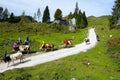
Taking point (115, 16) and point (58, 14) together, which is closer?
point (115, 16)

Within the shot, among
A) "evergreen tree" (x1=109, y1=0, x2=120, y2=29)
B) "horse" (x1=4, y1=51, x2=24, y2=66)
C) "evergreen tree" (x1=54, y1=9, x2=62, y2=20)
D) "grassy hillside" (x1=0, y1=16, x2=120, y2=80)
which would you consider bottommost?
"grassy hillside" (x1=0, y1=16, x2=120, y2=80)

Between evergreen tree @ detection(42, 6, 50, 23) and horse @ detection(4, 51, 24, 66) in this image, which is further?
evergreen tree @ detection(42, 6, 50, 23)

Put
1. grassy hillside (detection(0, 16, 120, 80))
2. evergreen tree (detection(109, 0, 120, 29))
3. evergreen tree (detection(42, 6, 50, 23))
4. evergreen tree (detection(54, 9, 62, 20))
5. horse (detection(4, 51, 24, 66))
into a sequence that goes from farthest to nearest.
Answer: evergreen tree (detection(42, 6, 50, 23)) < evergreen tree (detection(54, 9, 62, 20)) < evergreen tree (detection(109, 0, 120, 29)) < horse (detection(4, 51, 24, 66)) < grassy hillside (detection(0, 16, 120, 80))

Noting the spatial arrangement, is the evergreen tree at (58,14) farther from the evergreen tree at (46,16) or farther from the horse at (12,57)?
the horse at (12,57)

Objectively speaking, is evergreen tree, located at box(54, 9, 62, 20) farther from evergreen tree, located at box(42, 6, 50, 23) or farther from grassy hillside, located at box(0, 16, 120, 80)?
grassy hillside, located at box(0, 16, 120, 80)

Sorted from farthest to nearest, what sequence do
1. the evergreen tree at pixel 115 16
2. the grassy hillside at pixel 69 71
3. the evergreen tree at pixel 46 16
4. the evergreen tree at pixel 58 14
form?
the evergreen tree at pixel 46 16, the evergreen tree at pixel 58 14, the evergreen tree at pixel 115 16, the grassy hillside at pixel 69 71

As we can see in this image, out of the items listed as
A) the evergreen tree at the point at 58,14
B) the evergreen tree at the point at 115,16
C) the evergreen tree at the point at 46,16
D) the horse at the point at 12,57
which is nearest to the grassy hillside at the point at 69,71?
the horse at the point at 12,57

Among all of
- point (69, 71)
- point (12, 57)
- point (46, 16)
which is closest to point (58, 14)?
point (46, 16)

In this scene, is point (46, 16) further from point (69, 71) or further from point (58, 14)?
point (69, 71)

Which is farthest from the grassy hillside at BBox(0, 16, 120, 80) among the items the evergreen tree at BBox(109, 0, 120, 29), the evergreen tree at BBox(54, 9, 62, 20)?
the evergreen tree at BBox(54, 9, 62, 20)

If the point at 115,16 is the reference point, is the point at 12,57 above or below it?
below

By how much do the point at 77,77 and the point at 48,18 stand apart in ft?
437

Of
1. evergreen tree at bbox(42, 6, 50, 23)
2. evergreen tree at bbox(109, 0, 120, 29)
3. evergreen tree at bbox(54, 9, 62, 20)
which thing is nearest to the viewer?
evergreen tree at bbox(109, 0, 120, 29)

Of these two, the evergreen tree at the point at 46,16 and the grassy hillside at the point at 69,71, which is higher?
the evergreen tree at the point at 46,16
